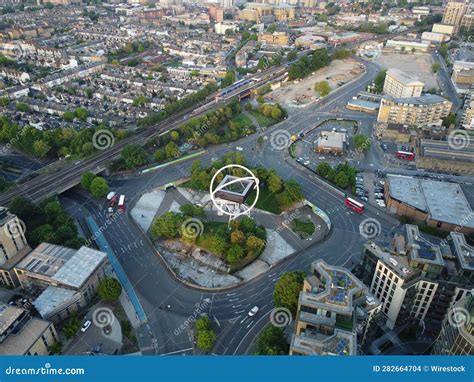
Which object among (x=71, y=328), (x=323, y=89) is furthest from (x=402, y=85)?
(x=71, y=328)

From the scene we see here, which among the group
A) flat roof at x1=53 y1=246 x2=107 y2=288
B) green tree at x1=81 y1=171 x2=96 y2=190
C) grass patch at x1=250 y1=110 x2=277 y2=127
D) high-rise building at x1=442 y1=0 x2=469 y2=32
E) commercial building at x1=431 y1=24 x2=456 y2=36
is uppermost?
high-rise building at x1=442 y1=0 x2=469 y2=32

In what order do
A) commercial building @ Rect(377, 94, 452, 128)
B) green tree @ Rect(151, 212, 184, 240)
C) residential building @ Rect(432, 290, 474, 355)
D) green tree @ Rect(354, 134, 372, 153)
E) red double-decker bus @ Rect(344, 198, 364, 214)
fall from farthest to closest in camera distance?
commercial building @ Rect(377, 94, 452, 128) → green tree @ Rect(354, 134, 372, 153) → red double-decker bus @ Rect(344, 198, 364, 214) → green tree @ Rect(151, 212, 184, 240) → residential building @ Rect(432, 290, 474, 355)

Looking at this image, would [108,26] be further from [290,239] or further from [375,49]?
[290,239]

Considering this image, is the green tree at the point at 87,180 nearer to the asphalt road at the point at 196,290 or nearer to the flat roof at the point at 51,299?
the asphalt road at the point at 196,290

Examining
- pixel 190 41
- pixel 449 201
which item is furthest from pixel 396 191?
pixel 190 41

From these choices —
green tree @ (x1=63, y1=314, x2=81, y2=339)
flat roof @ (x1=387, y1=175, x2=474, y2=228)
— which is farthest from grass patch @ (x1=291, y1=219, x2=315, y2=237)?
green tree @ (x1=63, y1=314, x2=81, y2=339)

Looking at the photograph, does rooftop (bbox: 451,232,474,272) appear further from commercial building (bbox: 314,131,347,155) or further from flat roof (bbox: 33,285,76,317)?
flat roof (bbox: 33,285,76,317)
